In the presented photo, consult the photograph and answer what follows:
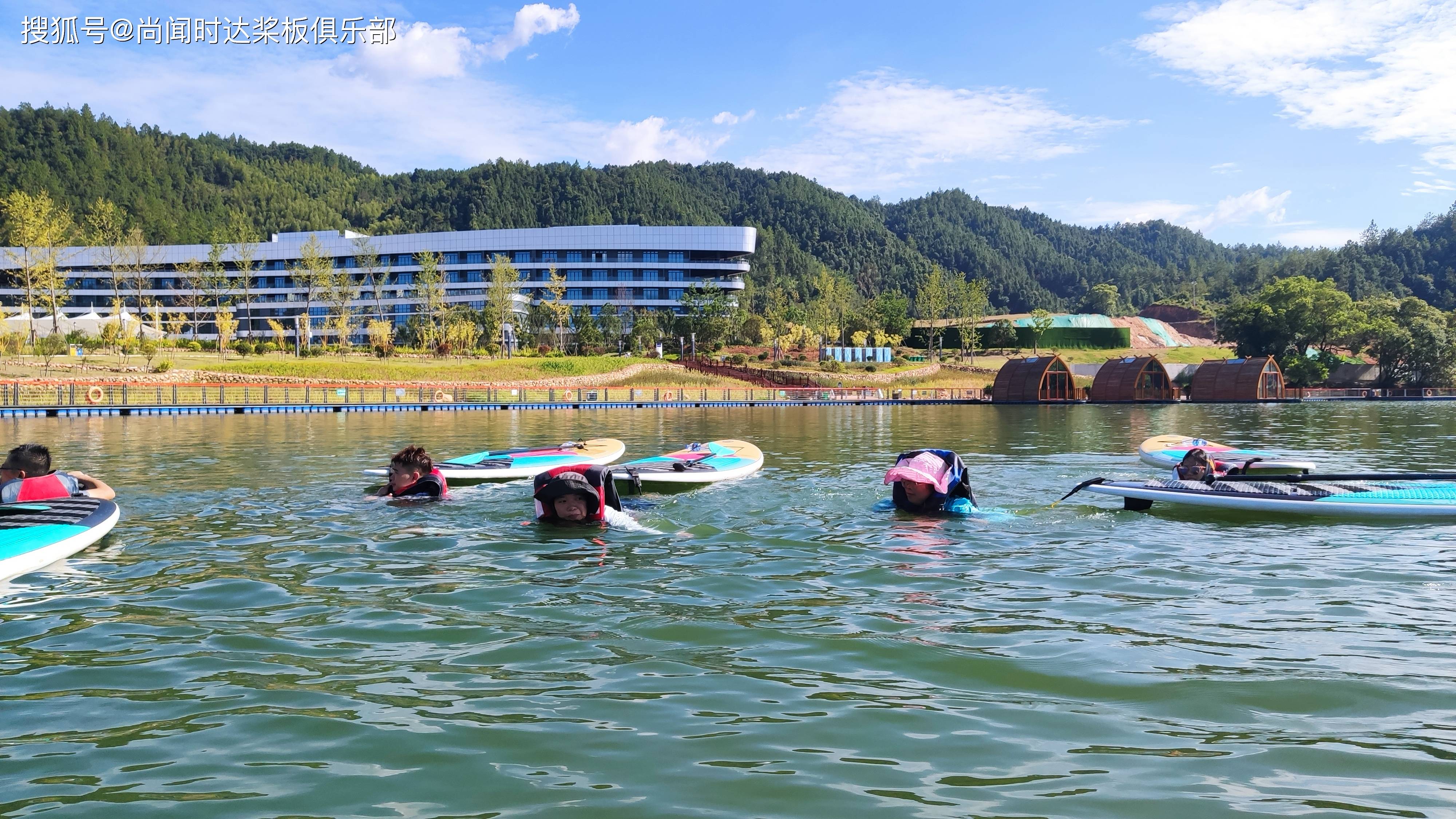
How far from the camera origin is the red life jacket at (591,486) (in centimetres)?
1306

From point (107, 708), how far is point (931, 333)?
11711 centimetres

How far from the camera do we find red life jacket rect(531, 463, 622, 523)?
13.1m

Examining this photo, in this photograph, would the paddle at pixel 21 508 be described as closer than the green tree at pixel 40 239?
Yes

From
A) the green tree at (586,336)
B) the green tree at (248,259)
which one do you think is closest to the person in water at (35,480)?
the green tree at (586,336)

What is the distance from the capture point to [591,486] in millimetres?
13055

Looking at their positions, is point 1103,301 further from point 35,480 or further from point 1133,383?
point 35,480

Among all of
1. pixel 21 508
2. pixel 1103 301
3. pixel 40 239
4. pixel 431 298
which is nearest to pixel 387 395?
pixel 40 239

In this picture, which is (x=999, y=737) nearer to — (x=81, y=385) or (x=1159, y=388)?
(x=81, y=385)

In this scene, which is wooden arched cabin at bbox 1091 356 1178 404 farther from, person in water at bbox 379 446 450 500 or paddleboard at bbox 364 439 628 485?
person in water at bbox 379 446 450 500

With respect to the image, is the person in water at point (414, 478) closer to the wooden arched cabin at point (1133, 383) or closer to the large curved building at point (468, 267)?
the wooden arched cabin at point (1133, 383)

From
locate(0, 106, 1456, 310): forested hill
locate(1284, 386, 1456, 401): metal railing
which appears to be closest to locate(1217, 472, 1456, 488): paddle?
locate(1284, 386, 1456, 401): metal railing

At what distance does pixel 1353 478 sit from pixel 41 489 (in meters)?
18.9

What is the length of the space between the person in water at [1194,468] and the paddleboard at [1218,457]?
0.83 meters

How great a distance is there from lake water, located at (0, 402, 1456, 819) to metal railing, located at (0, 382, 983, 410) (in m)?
44.4
